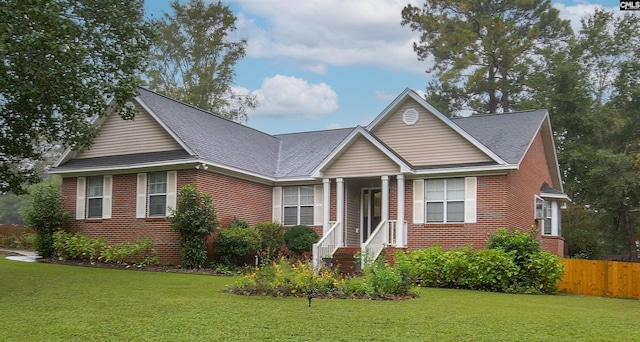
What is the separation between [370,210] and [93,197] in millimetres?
9860

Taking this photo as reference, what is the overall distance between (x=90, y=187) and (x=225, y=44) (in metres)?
24.0

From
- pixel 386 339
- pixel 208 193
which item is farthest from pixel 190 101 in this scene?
pixel 386 339

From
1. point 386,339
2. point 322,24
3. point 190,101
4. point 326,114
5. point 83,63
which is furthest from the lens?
point 190,101

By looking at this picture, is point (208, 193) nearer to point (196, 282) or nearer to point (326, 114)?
point (196, 282)

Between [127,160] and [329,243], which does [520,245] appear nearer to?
[329,243]

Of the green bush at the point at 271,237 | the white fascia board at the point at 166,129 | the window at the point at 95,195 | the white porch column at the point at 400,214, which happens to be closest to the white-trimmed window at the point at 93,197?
the window at the point at 95,195

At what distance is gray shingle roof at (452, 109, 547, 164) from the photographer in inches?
783

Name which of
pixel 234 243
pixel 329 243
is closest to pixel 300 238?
pixel 329 243

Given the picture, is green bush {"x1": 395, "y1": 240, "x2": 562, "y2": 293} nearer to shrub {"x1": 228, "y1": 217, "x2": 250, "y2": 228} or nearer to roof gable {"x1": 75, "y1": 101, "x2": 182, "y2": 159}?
shrub {"x1": 228, "y1": 217, "x2": 250, "y2": 228}

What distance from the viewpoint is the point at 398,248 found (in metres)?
20.1

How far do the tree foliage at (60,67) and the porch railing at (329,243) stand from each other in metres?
7.03

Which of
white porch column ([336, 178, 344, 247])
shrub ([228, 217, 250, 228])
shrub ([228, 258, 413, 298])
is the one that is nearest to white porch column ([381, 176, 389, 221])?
white porch column ([336, 178, 344, 247])

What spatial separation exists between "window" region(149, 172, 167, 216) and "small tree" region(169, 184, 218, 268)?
134cm

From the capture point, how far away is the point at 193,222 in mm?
19266
